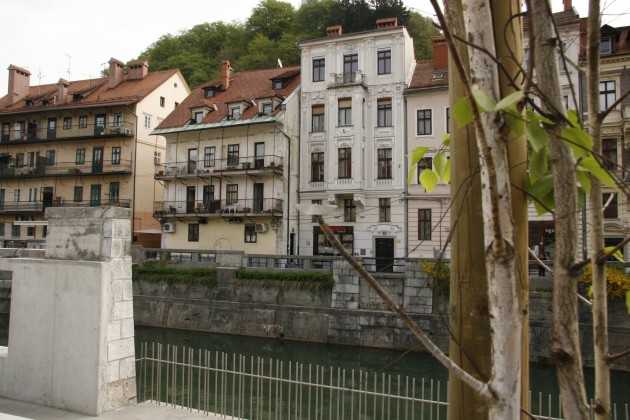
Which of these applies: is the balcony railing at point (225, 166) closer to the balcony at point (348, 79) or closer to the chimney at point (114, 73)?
the balcony at point (348, 79)

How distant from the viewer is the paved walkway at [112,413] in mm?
7293

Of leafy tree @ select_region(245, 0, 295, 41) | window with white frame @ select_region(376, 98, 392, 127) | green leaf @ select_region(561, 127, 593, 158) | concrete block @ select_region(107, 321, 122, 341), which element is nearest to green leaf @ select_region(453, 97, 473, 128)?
green leaf @ select_region(561, 127, 593, 158)

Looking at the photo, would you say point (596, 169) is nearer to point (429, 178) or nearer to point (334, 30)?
point (429, 178)

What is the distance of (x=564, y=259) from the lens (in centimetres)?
143

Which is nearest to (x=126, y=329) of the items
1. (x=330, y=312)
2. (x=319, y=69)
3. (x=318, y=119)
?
(x=330, y=312)

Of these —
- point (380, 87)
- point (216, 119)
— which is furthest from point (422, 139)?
point (216, 119)

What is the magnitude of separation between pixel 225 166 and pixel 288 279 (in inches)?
517

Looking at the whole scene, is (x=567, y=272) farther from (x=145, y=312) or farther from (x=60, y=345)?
(x=145, y=312)

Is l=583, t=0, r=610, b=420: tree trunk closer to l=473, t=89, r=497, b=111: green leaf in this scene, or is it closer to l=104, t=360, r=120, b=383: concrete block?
l=473, t=89, r=497, b=111: green leaf

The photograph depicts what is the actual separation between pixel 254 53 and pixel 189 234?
24.3m

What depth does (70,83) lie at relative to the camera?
45.0 meters

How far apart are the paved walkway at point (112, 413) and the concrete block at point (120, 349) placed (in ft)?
2.59

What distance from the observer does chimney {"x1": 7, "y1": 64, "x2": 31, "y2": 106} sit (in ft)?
144

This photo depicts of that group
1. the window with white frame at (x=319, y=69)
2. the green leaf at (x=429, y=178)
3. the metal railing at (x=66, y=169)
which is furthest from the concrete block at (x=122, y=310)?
the metal railing at (x=66, y=169)
